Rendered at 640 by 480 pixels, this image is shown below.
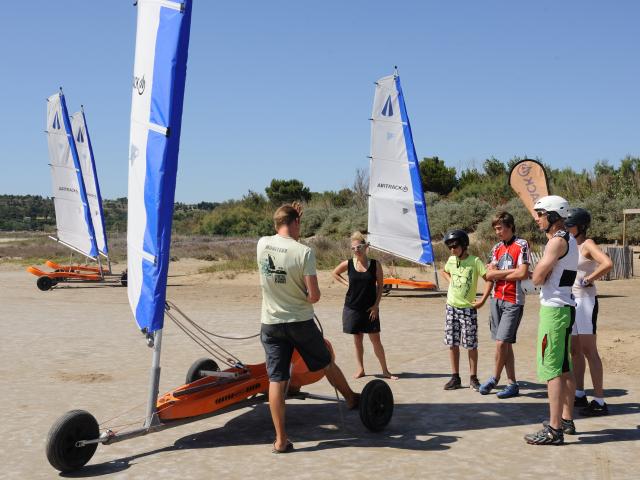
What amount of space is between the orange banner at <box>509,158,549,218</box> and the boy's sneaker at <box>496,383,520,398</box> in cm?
233

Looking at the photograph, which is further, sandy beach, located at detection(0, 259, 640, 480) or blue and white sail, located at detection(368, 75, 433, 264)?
blue and white sail, located at detection(368, 75, 433, 264)

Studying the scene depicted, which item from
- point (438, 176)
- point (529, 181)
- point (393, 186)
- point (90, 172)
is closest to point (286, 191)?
point (438, 176)

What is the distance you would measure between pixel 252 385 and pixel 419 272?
54.2 feet

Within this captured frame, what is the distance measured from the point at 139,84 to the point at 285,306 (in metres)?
2.19

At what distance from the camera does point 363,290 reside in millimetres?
8344

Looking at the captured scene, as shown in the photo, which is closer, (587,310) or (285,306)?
(285,306)

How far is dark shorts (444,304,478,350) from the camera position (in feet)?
25.2

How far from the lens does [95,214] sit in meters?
24.1

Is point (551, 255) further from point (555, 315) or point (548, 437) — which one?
point (548, 437)

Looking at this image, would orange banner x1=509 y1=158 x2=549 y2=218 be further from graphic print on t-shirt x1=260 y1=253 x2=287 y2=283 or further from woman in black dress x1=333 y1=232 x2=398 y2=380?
graphic print on t-shirt x1=260 y1=253 x2=287 y2=283

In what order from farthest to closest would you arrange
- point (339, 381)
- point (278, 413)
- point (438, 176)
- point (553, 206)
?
1. point (438, 176)
2. point (339, 381)
3. point (553, 206)
4. point (278, 413)

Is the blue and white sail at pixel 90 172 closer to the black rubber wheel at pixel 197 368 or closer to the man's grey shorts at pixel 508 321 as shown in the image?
the black rubber wheel at pixel 197 368

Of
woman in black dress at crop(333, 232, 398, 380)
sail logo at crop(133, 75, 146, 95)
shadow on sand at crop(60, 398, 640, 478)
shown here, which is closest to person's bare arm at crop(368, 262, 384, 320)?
woman in black dress at crop(333, 232, 398, 380)

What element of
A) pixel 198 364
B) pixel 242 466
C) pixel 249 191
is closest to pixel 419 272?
pixel 198 364
